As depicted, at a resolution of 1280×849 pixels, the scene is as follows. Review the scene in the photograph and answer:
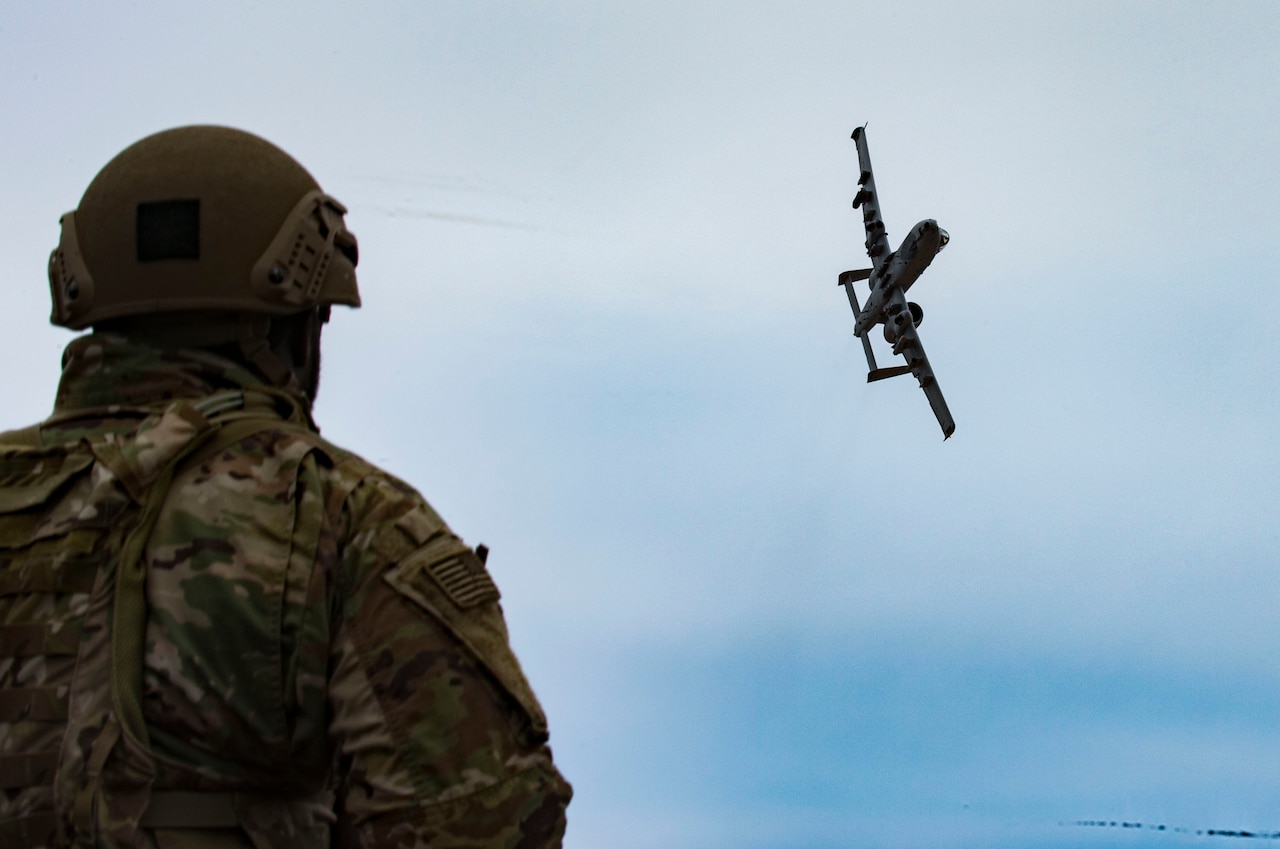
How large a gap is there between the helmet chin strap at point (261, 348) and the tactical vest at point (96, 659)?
1.50 ft

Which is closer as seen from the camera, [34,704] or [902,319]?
[34,704]

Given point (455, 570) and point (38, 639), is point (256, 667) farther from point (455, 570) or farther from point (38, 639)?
point (38, 639)

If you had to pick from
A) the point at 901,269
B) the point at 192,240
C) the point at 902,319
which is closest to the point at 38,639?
the point at 192,240

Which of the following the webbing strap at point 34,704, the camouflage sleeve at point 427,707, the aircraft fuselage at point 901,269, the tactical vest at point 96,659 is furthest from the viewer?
the aircraft fuselage at point 901,269

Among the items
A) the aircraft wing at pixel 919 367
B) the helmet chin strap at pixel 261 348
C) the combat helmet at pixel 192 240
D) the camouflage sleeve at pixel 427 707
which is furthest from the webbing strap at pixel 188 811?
the aircraft wing at pixel 919 367

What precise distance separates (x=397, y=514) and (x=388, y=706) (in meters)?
0.75

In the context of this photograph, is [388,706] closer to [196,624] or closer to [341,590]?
[341,590]

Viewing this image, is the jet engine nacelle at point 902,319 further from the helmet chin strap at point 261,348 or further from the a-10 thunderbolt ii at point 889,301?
the helmet chin strap at point 261,348

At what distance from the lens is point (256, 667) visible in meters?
5.09

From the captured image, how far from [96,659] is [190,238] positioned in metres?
1.86

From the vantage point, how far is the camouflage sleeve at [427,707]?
4.96 metres

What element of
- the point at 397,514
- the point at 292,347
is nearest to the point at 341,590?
the point at 397,514

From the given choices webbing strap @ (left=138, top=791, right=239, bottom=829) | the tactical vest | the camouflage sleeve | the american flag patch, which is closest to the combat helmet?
the tactical vest

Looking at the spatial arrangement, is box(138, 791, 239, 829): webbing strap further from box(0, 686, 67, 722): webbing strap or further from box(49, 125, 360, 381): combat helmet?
box(49, 125, 360, 381): combat helmet
